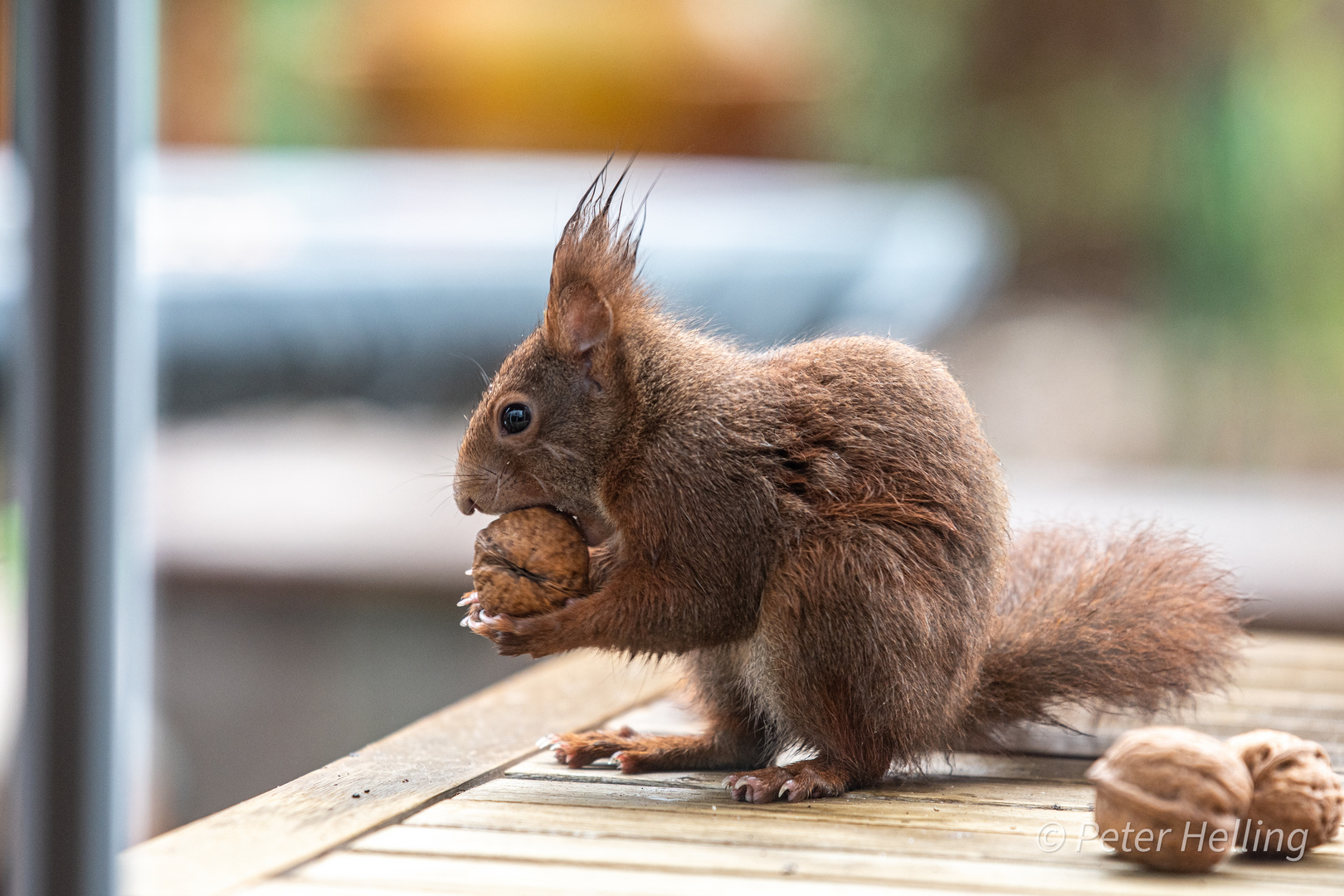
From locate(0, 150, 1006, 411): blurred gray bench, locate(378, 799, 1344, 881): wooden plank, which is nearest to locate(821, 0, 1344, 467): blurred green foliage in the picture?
locate(0, 150, 1006, 411): blurred gray bench

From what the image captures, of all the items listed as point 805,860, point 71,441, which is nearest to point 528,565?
point 805,860

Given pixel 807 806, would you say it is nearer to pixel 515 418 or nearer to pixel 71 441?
pixel 515 418

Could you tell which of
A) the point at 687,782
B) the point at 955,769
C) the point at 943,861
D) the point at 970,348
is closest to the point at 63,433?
the point at 943,861

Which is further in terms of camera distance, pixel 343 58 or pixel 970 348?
pixel 343 58

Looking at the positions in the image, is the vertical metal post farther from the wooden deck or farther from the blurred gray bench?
the blurred gray bench

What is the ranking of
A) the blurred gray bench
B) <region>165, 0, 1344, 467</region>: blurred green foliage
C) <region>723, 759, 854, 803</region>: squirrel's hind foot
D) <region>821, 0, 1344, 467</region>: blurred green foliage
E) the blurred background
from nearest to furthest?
1. <region>723, 759, 854, 803</region>: squirrel's hind foot
2. the blurred background
3. the blurred gray bench
4. <region>821, 0, 1344, 467</region>: blurred green foliage
5. <region>165, 0, 1344, 467</region>: blurred green foliage

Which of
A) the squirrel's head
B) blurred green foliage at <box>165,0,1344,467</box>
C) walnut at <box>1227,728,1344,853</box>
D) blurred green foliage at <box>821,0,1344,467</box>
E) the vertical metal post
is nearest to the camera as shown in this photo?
the vertical metal post

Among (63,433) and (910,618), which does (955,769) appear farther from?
(63,433)
